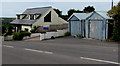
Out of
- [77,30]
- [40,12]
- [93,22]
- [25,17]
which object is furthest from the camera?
[25,17]

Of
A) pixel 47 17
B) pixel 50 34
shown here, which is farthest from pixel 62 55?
pixel 47 17

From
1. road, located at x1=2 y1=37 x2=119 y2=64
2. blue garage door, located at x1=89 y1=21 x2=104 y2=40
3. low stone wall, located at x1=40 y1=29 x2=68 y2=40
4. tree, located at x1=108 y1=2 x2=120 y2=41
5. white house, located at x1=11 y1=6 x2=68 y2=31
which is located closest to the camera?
road, located at x1=2 y1=37 x2=119 y2=64

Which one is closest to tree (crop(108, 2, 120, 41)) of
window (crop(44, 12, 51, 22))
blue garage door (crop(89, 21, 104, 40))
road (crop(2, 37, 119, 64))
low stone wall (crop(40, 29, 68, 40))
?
blue garage door (crop(89, 21, 104, 40))

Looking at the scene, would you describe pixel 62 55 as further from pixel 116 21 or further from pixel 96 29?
pixel 96 29

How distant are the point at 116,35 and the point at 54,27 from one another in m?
20.8

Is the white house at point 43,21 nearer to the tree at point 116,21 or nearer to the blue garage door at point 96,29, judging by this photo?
the blue garage door at point 96,29

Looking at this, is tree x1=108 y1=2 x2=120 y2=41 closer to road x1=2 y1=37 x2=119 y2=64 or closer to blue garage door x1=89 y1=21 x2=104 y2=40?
blue garage door x1=89 y1=21 x2=104 y2=40

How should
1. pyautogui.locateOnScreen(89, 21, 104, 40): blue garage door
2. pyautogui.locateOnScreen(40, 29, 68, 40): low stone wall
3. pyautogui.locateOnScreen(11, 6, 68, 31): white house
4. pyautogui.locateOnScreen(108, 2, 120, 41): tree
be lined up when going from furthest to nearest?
pyautogui.locateOnScreen(11, 6, 68, 31): white house → pyautogui.locateOnScreen(40, 29, 68, 40): low stone wall → pyautogui.locateOnScreen(89, 21, 104, 40): blue garage door → pyautogui.locateOnScreen(108, 2, 120, 41): tree

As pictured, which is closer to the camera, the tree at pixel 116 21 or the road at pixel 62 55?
the road at pixel 62 55

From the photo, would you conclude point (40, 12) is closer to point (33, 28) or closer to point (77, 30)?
point (33, 28)

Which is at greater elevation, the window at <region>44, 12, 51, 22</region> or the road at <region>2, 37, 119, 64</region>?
the window at <region>44, 12, 51, 22</region>

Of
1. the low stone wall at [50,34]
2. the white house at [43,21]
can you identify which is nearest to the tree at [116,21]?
the low stone wall at [50,34]

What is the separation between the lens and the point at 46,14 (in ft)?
132

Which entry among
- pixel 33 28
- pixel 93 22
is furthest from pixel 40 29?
pixel 93 22
